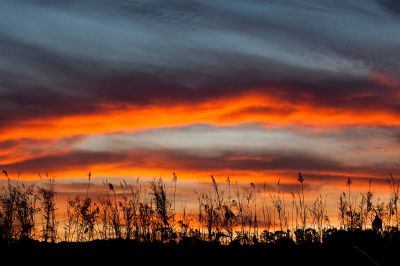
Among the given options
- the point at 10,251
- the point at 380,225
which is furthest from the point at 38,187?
the point at 380,225

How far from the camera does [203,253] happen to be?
8.63 m

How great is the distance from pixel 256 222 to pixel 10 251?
16.8ft

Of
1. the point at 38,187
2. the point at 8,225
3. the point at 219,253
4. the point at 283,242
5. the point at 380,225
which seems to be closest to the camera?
the point at 219,253

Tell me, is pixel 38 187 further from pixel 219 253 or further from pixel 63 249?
pixel 219 253

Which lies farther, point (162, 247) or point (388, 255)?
point (162, 247)

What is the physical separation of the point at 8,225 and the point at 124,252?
4.78 m

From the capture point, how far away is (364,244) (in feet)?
29.8

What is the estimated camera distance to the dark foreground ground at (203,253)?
8258 millimetres

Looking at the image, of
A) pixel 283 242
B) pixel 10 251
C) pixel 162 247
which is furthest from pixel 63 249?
pixel 283 242

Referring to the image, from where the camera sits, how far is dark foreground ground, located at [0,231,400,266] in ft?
27.1

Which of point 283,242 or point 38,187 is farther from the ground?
point 38,187

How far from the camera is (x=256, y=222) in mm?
11883

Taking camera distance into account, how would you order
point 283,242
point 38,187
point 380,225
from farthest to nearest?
1. point 38,187
2. point 380,225
3. point 283,242

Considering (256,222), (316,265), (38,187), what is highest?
(38,187)
